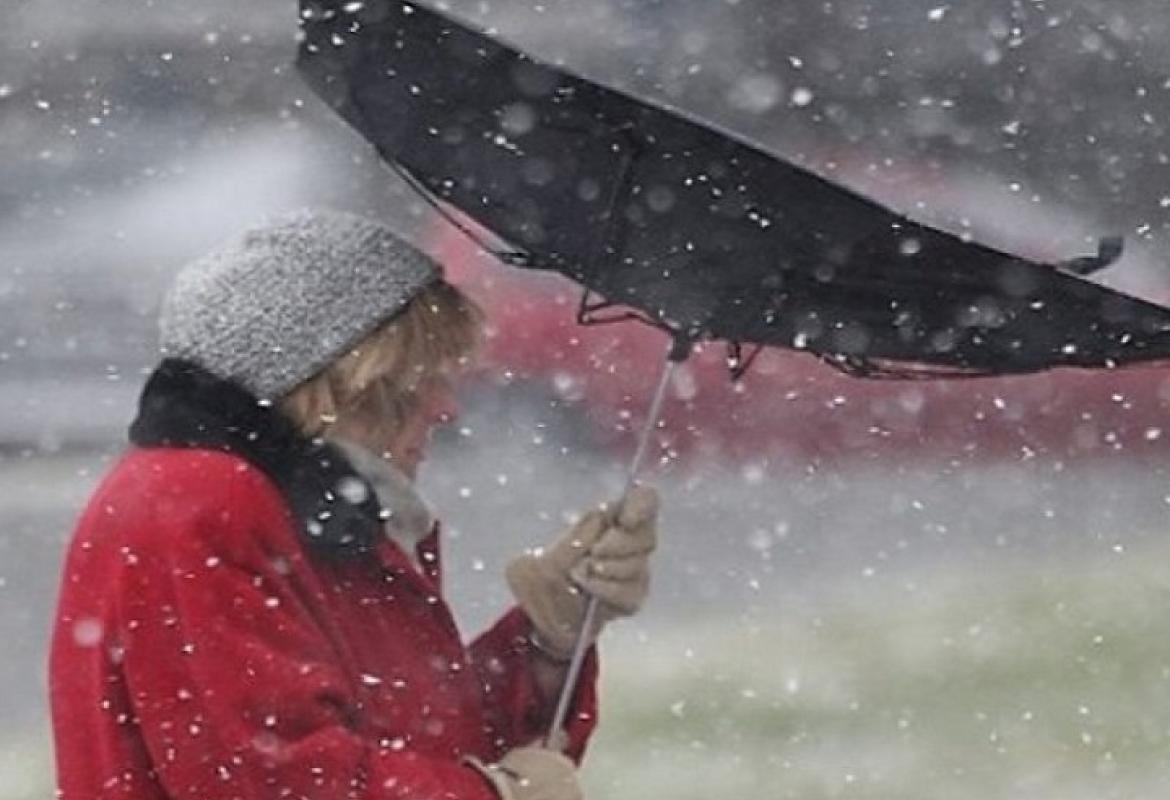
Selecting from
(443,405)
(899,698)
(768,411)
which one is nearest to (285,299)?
(443,405)

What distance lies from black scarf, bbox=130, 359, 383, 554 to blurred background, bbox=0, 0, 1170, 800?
3.71ft

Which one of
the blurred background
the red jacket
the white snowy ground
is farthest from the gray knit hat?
the white snowy ground

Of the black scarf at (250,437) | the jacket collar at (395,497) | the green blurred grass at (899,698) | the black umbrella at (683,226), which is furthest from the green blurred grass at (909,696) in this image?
the black scarf at (250,437)

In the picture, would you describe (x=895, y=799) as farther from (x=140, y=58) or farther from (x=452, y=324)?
(x=140, y=58)

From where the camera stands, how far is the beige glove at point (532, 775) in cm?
328

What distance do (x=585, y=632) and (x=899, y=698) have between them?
4.11m

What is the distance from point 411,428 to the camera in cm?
332

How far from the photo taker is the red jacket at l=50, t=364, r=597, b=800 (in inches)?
118

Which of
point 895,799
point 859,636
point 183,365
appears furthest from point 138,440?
point 859,636

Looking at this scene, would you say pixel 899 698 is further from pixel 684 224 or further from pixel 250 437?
pixel 250 437

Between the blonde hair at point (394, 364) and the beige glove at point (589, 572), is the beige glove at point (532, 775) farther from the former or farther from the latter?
the blonde hair at point (394, 364)

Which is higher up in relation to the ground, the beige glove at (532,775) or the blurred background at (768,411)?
the blurred background at (768,411)

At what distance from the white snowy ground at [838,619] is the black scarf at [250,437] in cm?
375

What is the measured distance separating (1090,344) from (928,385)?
26.9ft
